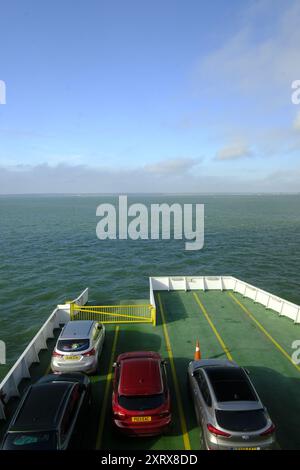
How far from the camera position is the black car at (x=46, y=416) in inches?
255

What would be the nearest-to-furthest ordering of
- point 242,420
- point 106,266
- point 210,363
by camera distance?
1. point 242,420
2. point 210,363
3. point 106,266

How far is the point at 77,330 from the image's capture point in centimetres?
1154

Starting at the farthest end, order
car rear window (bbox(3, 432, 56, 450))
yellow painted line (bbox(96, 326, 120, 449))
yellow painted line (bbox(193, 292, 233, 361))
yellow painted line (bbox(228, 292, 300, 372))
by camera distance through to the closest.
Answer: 1. yellow painted line (bbox(193, 292, 233, 361))
2. yellow painted line (bbox(228, 292, 300, 372))
3. yellow painted line (bbox(96, 326, 120, 449))
4. car rear window (bbox(3, 432, 56, 450))

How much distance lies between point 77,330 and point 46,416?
4613 mm

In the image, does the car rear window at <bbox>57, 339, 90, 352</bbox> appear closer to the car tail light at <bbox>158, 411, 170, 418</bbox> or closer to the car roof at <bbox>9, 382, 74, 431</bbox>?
the car roof at <bbox>9, 382, 74, 431</bbox>

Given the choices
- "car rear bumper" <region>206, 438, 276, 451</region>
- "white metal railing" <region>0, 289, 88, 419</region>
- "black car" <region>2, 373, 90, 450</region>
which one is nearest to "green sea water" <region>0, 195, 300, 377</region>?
"white metal railing" <region>0, 289, 88, 419</region>

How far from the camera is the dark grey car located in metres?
6.70

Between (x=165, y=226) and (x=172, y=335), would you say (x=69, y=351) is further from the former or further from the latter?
(x=165, y=226)

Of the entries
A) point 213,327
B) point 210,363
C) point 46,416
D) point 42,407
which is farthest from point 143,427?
point 213,327

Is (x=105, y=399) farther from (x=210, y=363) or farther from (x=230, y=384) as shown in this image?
(x=230, y=384)

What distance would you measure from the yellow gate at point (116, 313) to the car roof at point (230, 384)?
6729mm

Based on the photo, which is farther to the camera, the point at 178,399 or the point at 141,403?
the point at 178,399

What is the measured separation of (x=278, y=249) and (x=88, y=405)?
4867 centimetres
